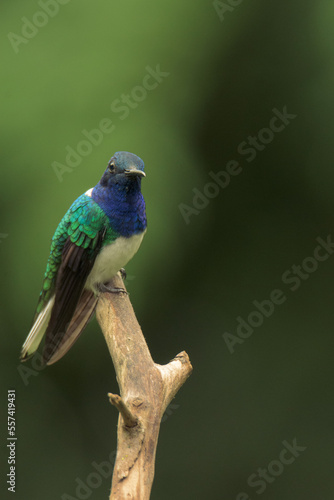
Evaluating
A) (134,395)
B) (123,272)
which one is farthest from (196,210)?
(134,395)

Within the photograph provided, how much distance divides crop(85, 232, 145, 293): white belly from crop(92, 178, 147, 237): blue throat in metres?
0.04

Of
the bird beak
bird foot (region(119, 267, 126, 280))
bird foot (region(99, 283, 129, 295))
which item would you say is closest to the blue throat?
the bird beak

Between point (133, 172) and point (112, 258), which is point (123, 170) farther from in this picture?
point (112, 258)

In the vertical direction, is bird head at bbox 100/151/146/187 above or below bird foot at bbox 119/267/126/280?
above

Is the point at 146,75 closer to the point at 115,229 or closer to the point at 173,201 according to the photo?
the point at 173,201

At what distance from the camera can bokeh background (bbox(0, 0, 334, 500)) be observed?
4.05 meters

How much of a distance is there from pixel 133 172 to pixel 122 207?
0.86 ft

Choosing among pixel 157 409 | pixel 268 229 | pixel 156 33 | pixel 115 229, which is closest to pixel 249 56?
pixel 156 33

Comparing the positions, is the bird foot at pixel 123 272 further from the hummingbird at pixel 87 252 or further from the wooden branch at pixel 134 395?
the wooden branch at pixel 134 395

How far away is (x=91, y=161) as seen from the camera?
13.1ft

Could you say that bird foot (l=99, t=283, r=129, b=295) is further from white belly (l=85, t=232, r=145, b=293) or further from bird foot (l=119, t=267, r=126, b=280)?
bird foot (l=119, t=267, r=126, b=280)

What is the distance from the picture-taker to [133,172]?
3469 mm

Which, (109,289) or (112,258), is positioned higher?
(112,258)

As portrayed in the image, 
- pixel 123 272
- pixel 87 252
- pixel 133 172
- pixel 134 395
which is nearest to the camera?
pixel 134 395
